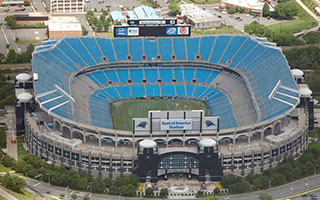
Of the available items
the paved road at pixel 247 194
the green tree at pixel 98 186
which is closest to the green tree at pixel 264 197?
the paved road at pixel 247 194

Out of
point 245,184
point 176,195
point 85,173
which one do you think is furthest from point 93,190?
point 245,184

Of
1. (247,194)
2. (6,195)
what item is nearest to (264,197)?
(247,194)

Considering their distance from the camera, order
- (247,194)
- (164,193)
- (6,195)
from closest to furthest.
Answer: (6,195), (164,193), (247,194)

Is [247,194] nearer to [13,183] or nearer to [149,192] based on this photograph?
[149,192]

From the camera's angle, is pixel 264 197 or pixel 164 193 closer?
pixel 264 197

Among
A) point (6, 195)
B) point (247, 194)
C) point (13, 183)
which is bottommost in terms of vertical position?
point (247, 194)

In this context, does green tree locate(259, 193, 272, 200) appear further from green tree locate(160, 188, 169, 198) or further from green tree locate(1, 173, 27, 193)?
green tree locate(1, 173, 27, 193)

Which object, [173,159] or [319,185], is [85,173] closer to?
[173,159]

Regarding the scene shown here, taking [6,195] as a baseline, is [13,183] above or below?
above

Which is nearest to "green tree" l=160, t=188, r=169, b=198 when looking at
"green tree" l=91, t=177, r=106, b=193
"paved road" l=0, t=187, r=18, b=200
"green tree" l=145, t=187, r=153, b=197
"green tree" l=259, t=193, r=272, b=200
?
"green tree" l=145, t=187, r=153, b=197

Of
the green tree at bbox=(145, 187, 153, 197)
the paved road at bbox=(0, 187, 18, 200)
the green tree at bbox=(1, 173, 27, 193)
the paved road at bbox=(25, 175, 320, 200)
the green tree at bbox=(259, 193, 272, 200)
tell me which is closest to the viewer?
the paved road at bbox=(0, 187, 18, 200)

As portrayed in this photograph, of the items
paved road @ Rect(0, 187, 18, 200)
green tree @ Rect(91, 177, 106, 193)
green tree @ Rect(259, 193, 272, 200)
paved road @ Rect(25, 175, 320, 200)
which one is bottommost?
paved road @ Rect(25, 175, 320, 200)
